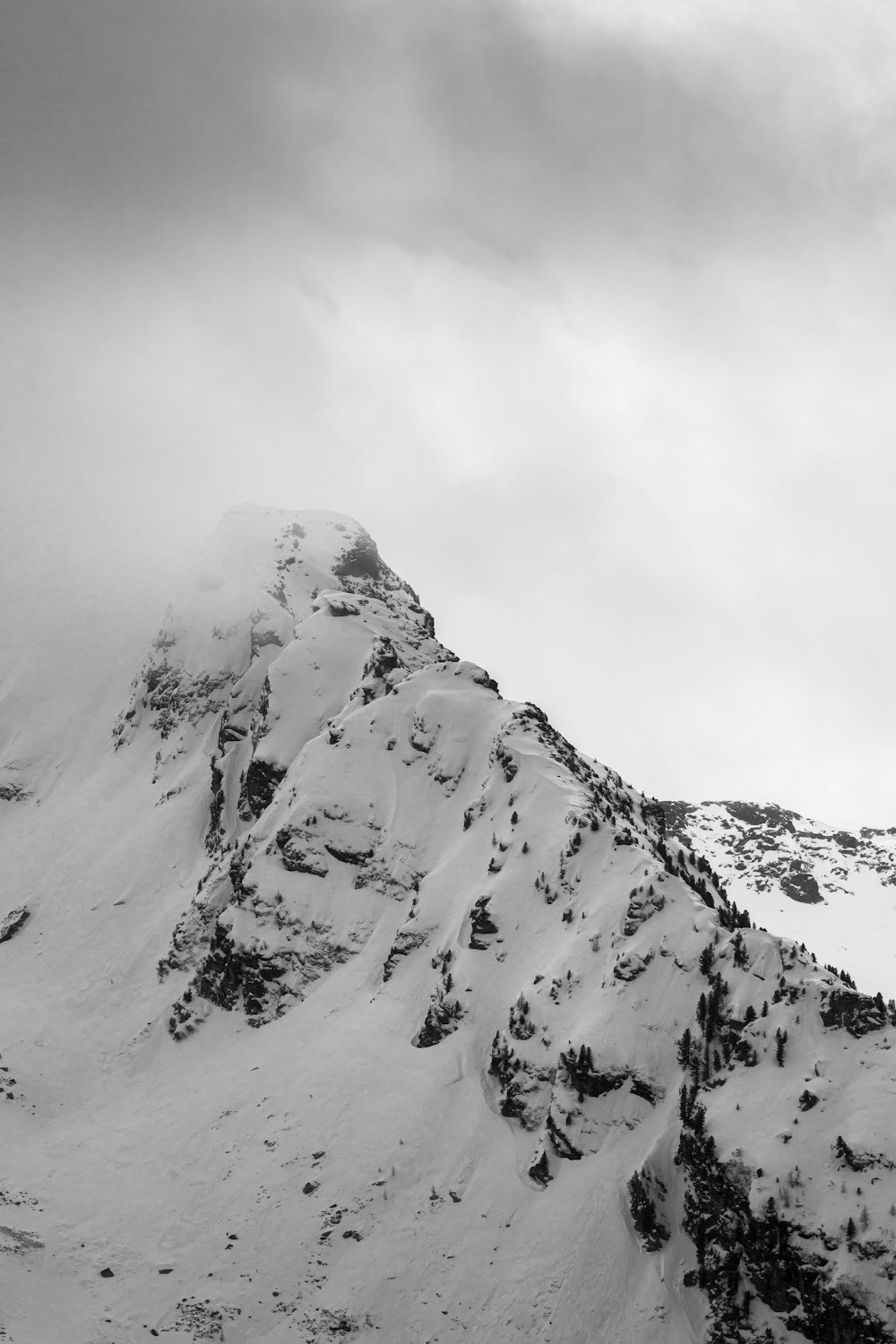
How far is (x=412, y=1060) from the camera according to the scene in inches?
3455

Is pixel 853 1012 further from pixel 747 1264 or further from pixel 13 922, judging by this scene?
pixel 13 922

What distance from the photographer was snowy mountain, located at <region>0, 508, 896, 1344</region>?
6744cm

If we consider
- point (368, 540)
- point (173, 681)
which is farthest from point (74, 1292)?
point (368, 540)

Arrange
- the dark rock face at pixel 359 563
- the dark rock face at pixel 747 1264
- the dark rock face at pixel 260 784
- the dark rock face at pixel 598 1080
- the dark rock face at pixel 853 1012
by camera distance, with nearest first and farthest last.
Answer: the dark rock face at pixel 747 1264 → the dark rock face at pixel 853 1012 → the dark rock face at pixel 598 1080 → the dark rock face at pixel 260 784 → the dark rock face at pixel 359 563

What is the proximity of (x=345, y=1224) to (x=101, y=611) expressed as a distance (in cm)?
12322

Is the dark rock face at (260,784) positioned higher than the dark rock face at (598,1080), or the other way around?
the dark rock face at (260,784)

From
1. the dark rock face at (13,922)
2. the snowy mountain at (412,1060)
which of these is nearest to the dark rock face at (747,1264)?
the snowy mountain at (412,1060)

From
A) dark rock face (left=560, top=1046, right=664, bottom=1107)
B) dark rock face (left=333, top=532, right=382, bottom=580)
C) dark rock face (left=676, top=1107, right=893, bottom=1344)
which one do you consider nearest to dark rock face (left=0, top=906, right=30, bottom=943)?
dark rock face (left=333, top=532, right=382, bottom=580)

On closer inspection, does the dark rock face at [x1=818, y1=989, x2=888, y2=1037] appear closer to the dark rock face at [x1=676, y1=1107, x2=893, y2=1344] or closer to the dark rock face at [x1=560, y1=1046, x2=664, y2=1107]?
the dark rock face at [x1=676, y1=1107, x2=893, y2=1344]

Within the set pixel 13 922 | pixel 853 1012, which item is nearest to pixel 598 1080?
pixel 853 1012

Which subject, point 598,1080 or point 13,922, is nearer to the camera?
point 598,1080

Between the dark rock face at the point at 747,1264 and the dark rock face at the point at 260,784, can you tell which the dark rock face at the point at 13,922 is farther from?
the dark rock face at the point at 747,1264

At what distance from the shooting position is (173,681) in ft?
492

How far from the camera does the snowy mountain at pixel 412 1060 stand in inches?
2655
